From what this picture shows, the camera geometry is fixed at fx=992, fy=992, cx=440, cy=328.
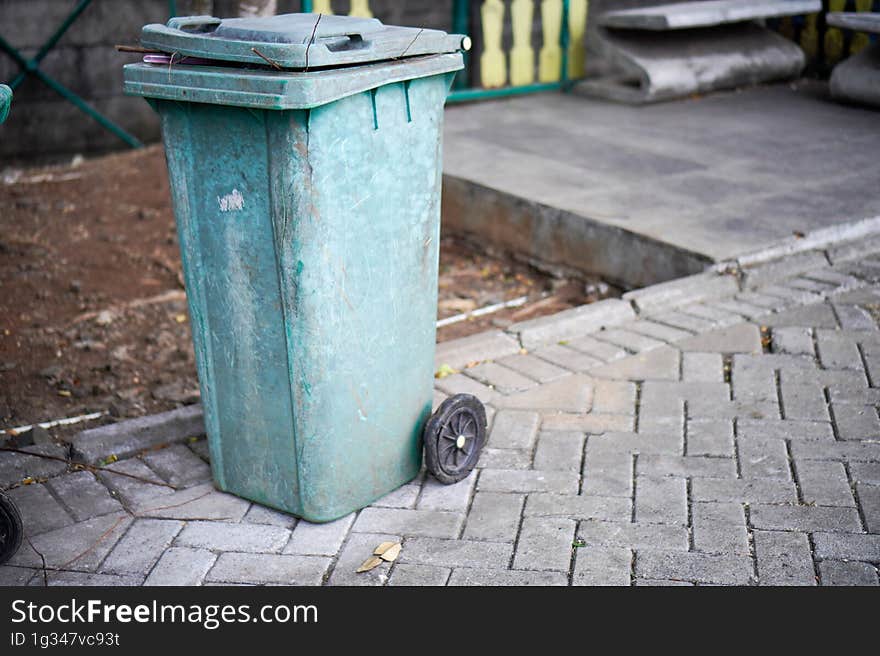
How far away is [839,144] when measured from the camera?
→ 7.20 meters

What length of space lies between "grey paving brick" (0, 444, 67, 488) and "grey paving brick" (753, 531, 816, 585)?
244 cm

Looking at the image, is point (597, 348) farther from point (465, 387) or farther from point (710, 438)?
point (710, 438)

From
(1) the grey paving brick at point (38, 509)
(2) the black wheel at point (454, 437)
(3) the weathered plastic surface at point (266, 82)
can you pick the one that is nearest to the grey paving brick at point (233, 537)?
(1) the grey paving brick at point (38, 509)

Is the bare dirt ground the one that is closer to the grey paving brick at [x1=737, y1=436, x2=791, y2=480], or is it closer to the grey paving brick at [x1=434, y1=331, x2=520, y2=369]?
the grey paving brick at [x1=434, y1=331, x2=520, y2=369]

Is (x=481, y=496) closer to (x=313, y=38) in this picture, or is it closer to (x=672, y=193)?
(x=313, y=38)

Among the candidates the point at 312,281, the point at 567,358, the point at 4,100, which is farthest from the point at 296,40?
the point at 567,358

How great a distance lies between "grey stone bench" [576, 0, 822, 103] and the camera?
8562mm

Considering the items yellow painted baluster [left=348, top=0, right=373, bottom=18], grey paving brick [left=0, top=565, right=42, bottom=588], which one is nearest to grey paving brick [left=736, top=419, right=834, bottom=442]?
grey paving brick [left=0, top=565, right=42, bottom=588]

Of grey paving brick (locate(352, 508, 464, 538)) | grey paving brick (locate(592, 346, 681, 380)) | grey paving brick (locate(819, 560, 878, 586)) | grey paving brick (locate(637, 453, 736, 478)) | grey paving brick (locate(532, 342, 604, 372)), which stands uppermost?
grey paving brick (locate(532, 342, 604, 372))

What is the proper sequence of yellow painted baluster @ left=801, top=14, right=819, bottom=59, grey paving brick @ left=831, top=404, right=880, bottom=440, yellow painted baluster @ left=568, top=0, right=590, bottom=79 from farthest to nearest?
yellow painted baluster @ left=801, top=14, right=819, bottom=59 < yellow painted baluster @ left=568, top=0, right=590, bottom=79 < grey paving brick @ left=831, top=404, right=880, bottom=440

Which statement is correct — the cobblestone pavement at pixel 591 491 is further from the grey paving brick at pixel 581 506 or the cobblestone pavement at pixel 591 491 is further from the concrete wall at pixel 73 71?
the concrete wall at pixel 73 71

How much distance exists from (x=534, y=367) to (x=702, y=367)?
2.42 feet
